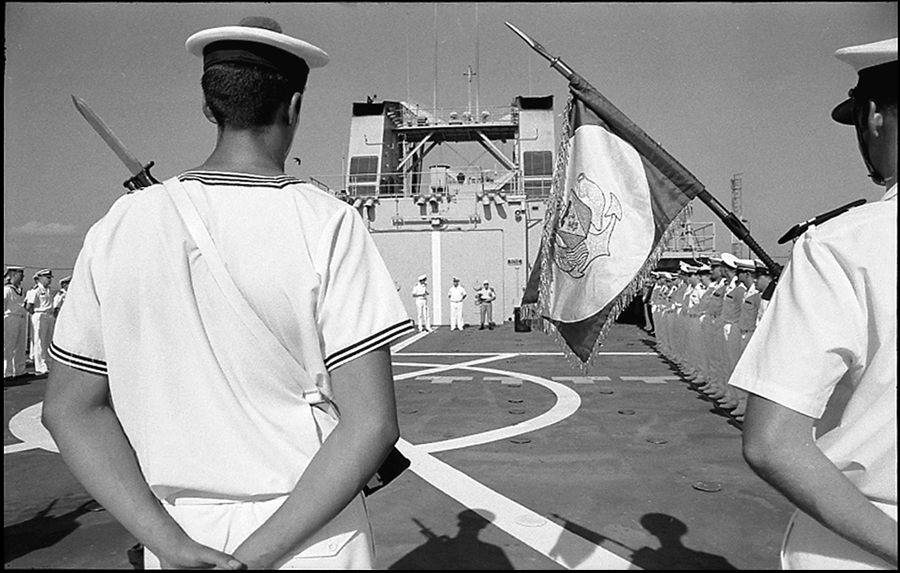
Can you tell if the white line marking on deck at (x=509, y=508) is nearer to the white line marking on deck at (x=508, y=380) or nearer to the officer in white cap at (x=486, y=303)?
the white line marking on deck at (x=508, y=380)

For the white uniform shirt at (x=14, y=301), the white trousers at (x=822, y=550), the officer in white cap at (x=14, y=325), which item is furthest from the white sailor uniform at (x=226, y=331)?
the white uniform shirt at (x=14, y=301)

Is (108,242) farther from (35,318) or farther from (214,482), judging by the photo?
(35,318)

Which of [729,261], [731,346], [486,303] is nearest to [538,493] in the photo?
[731,346]

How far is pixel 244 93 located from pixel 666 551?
334 cm

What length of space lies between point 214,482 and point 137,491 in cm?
14

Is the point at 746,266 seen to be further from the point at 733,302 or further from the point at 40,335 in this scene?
the point at 40,335

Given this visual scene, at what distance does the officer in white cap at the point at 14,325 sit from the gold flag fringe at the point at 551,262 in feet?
36.2

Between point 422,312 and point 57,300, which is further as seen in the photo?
point 422,312

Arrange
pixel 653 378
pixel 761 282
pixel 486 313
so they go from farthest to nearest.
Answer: pixel 486 313 < pixel 653 378 < pixel 761 282

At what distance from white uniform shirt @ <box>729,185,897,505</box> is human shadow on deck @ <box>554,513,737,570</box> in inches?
98.4

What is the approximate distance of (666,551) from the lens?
3.50 meters

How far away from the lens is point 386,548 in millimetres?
3562

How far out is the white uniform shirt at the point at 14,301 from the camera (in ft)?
37.8

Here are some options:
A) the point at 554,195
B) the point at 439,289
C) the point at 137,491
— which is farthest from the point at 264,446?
the point at 439,289
